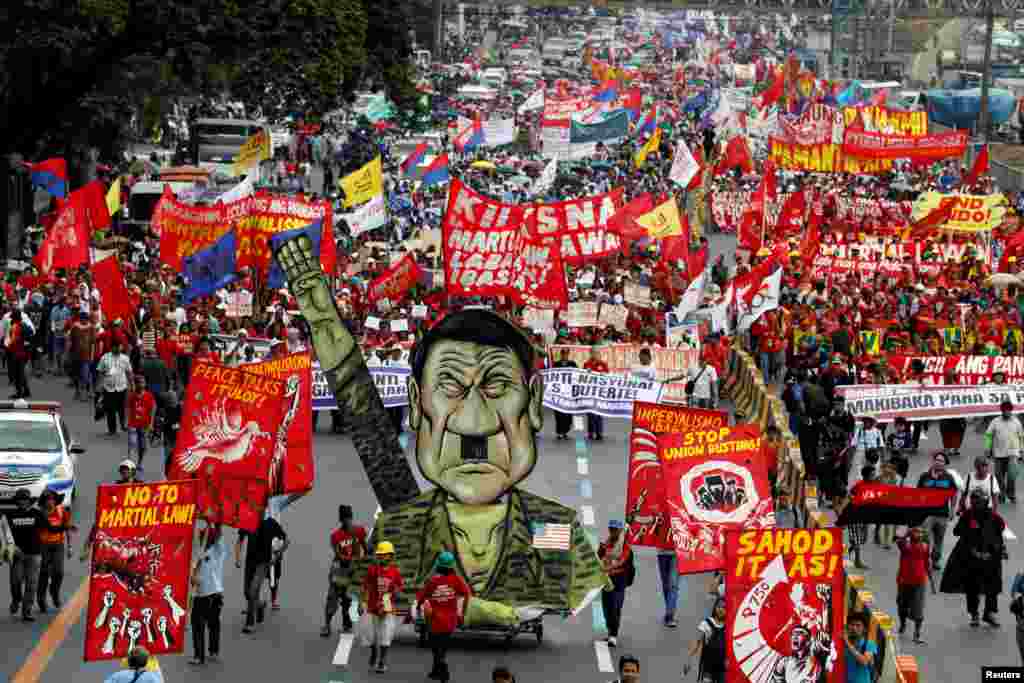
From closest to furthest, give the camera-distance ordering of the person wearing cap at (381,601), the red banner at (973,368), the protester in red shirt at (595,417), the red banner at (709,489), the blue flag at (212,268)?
the person wearing cap at (381,601) < the red banner at (709,489) < the red banner at (973,368) < the protester in red shirt at (595,417) < the blue flag at (212,268)

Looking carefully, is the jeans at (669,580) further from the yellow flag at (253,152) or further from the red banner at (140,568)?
→ the yellow flag at (253,152)

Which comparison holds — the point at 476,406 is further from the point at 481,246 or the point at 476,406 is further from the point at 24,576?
the point at 481,246

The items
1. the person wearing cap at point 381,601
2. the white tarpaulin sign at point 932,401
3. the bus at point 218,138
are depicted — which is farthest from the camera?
the bus at point 218,138

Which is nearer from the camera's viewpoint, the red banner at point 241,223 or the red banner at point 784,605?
the red banner at point 784,605

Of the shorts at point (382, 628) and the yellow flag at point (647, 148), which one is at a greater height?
the shorts at point (382, 628)

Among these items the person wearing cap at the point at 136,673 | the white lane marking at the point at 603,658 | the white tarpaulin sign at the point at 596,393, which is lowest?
the white tarpaulin sign at the point at 596,393

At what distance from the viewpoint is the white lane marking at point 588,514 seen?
27.3 metres

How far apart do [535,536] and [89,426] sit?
12620mm

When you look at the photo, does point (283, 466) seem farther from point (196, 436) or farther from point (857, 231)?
point (857, 231)

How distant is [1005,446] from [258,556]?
1017cm

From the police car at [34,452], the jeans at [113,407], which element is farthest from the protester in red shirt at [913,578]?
the jeans at [113,407]

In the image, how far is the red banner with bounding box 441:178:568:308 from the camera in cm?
Answer: 3534

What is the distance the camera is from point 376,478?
2298cm

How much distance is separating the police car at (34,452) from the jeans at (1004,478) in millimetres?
10193
